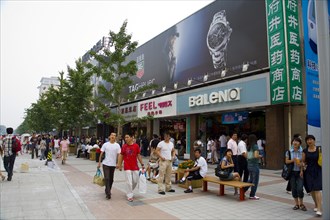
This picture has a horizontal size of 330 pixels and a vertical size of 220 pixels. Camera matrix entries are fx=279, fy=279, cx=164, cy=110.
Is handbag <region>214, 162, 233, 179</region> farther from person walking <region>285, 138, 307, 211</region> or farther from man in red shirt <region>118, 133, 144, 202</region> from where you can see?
man in red shirt <region>118, 133, 144, 202</region>

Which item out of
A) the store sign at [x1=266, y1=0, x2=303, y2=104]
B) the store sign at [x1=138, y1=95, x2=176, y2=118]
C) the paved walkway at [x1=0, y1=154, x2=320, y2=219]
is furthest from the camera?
the store sign at [x1=138, y1=95, x2=176, y2=118]

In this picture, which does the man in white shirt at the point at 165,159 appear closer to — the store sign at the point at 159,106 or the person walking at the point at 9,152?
the person walking at the point at 9,152

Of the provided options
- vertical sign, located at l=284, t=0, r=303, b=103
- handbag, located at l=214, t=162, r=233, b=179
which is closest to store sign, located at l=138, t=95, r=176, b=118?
vertical sign, located at l=284, t=0, r=303, b=103

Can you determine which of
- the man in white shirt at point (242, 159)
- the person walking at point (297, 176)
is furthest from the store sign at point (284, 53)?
the person walking at point (297, 176)

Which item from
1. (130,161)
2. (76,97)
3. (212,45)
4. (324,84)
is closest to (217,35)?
(212,45)

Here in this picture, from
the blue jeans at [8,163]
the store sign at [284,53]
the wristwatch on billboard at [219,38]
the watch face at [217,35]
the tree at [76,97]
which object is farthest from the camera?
the tree at [76,97]

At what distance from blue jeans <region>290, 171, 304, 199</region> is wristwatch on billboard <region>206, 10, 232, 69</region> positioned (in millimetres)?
11264

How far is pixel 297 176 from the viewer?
22.1 feet

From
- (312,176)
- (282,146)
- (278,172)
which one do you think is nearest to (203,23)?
(282,146)

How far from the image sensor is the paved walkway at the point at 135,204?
20.1 feet

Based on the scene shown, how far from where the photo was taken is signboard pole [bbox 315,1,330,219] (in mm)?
4629

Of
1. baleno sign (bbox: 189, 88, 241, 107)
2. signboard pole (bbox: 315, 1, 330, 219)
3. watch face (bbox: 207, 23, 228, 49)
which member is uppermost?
watch face (bbox: 207, 23, 228, 49)

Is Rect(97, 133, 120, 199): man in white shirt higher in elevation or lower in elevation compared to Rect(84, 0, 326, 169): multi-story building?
lower

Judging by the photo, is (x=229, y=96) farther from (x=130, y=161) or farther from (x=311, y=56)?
(x=130, y=161)
